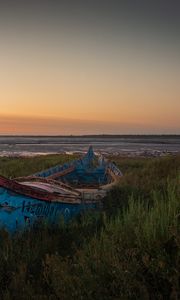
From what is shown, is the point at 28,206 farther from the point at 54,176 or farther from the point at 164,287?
the point at 54,176

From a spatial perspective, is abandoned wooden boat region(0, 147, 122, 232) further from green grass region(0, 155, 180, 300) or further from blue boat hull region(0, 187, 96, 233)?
green grass region(0, 155, 180, 300)

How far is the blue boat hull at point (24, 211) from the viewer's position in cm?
834

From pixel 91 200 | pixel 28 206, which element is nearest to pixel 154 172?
pixel 91 200

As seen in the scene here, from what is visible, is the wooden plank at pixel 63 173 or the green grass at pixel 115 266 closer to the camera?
the green grass at pixel 115 266

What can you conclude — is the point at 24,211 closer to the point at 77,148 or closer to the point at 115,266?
the point at 115,266

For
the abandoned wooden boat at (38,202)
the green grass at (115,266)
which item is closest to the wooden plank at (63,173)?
the abandoned wooden boat at (38,202)

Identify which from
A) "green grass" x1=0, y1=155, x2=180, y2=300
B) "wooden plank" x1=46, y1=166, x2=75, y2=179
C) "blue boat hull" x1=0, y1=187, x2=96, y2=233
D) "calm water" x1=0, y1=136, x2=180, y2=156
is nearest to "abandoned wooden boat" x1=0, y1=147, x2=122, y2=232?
"blue boat hull" x1=0, y1=187, x2=96, y2=233

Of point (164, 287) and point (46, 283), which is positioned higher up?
point (164, 287)

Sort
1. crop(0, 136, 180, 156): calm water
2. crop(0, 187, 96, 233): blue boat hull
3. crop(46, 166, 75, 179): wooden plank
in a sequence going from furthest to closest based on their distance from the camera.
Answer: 1. crop(0, 136, 180, 156): calm water
2. crop(46, 166, 75, 179): wooden plank
3. crop(0, 187, 96, 233): blue boat hull

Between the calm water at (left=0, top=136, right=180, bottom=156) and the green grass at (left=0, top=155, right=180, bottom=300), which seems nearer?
the green grass at (left=0, top=155, right=180, bottom=300)

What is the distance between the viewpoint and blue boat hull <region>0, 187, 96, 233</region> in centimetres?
834

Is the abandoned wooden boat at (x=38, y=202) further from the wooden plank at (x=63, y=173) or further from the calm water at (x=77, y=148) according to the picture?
the calm water at (x=77, y=148)

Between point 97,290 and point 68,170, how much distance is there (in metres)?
12.5

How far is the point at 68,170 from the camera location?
17391 millimetres
